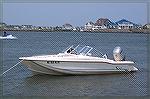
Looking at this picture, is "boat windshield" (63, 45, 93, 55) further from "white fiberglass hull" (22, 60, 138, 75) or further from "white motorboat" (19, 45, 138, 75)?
"white fiberglass hull" (22, 60, 138, 75)

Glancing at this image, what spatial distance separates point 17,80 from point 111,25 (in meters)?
5.63

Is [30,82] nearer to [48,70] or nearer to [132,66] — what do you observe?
[48,70]

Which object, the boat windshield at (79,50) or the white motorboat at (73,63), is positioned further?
the boat windshield at (79,50)

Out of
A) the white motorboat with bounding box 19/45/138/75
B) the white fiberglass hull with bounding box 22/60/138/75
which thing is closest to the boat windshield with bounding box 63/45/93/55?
the white motorboat with bounding box 19/45/138/75

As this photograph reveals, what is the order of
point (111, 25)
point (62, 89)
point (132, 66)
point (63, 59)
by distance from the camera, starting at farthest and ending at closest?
1. point (132, 66)
2. point (63, 59)
3. point (62, 89)
4. point (111, 25)

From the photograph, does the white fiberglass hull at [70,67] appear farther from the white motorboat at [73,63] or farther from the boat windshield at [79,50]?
the boat windshield at [79,50]

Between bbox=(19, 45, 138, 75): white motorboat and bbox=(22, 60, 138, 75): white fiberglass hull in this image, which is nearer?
bbox=(19, 45, 138, 75): white motorboat

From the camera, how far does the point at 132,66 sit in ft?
63.9

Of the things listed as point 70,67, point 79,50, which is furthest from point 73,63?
point 79,50

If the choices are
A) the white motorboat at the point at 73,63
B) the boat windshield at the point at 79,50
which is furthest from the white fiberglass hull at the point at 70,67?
the boat windshield at the point at 79,50

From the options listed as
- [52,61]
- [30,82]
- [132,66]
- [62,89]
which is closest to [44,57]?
[52,61]

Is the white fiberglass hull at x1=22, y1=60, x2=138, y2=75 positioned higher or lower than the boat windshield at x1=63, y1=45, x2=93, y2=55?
lower

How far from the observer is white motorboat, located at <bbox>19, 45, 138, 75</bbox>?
Answer: 18.0 metres

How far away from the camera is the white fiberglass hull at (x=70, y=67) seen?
18141 mm
